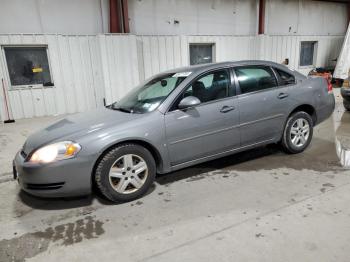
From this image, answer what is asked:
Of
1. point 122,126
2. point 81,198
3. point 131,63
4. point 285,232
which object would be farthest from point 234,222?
point 131,63

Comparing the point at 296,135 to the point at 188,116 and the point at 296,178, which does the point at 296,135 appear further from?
the point at 188,116

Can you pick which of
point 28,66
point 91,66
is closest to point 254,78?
point 91,66

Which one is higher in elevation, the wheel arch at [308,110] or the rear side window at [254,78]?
the rear side window at [254,78]

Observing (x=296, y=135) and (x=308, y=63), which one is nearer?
(x=296, y=135)

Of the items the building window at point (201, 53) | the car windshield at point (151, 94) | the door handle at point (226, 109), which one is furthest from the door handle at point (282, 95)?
the building window at point (201, 53)

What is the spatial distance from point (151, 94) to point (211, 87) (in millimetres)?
813

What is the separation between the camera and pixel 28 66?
727cm

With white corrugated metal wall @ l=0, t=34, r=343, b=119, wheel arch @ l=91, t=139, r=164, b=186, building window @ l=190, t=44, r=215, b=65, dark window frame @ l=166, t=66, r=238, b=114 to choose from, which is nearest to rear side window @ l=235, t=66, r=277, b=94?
dark window frame @ l=166, t=66, r=238, b=114

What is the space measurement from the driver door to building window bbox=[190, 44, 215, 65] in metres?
6.14

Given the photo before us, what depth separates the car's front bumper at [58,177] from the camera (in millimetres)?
2584

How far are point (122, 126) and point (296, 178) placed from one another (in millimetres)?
2204

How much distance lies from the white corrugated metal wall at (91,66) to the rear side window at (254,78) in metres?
5.01

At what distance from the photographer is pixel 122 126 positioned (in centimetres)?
283

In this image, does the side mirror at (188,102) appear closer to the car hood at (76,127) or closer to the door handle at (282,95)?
the car hood at (76,127)
